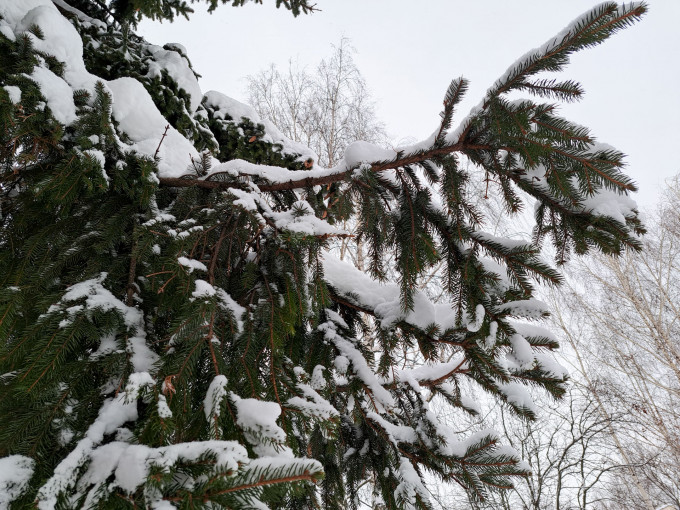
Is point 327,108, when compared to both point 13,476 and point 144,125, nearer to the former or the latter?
point 144,125

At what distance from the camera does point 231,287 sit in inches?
60.9

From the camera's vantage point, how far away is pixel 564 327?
8.88 metres

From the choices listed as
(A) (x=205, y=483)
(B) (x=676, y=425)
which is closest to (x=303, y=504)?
(A) (x=205, y=483)

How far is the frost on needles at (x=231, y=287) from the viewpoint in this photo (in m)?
0.88

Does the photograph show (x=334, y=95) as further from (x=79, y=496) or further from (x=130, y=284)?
(x=79, y=496)

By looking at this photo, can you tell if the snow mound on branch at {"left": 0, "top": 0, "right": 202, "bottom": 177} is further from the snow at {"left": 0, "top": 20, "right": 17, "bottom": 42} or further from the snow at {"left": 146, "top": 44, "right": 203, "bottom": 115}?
the snow at {"left": 146, "top": 44, "right": 203, "bottom": 115}

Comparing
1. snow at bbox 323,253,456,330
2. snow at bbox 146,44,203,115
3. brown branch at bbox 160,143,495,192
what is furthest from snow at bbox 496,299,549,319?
snow at bbox 146,44,203,115

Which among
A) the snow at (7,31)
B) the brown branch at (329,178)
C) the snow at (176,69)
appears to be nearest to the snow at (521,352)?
the brown branch at (329,178)

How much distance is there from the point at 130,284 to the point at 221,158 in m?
2.50

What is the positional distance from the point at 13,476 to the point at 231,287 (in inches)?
34.0

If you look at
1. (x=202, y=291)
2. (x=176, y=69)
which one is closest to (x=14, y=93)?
(x=202, y=291)

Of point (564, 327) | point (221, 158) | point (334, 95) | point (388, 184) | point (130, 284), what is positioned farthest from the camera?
point (564, 327)

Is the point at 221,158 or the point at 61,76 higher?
the point at 221,158

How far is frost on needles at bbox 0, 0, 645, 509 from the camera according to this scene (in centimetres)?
88
